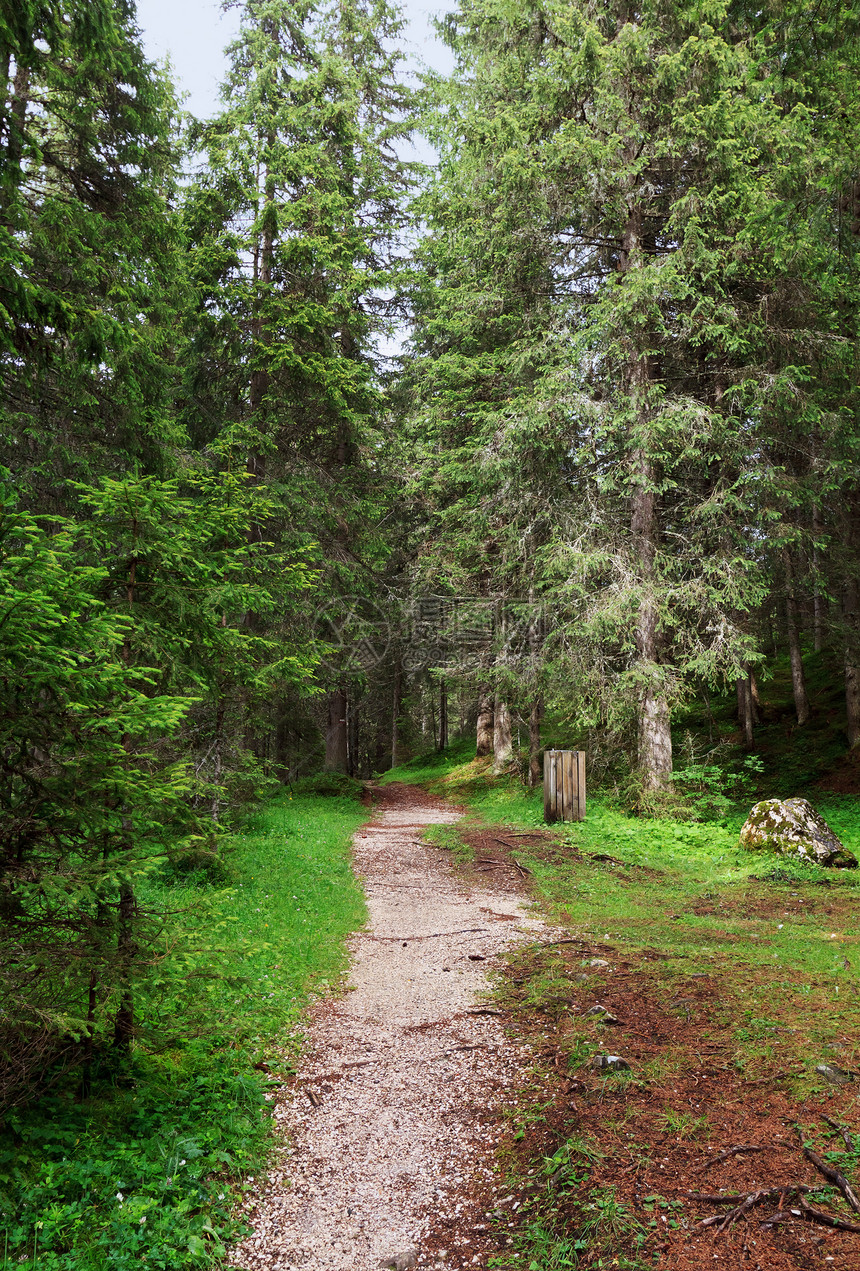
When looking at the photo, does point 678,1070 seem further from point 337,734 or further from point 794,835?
point 337,734

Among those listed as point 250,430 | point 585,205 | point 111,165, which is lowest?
point 250,430

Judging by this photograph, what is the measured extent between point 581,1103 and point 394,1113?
1141 mm

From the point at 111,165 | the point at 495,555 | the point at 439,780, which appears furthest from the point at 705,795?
the point at 111,165

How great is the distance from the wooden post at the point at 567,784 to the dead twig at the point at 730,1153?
10.1m

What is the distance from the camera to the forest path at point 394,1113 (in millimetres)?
3135

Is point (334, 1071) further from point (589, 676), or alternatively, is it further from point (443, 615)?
point (443, 615)

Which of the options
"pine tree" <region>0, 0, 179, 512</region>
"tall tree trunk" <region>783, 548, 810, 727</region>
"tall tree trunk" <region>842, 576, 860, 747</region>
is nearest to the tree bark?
"pine tree" <region>0, 0, 179, 512</region>

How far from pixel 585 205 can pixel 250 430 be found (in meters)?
8.23

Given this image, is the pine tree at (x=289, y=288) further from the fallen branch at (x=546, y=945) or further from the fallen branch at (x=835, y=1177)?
the fallen branch at (x=835, y=1177)

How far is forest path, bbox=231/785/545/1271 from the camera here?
3135 mm

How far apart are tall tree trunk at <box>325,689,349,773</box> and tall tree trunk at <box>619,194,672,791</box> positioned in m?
9.33

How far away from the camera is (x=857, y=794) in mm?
12922

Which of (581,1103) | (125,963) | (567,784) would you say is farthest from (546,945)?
(567,784)

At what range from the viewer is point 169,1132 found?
11.7 feet
